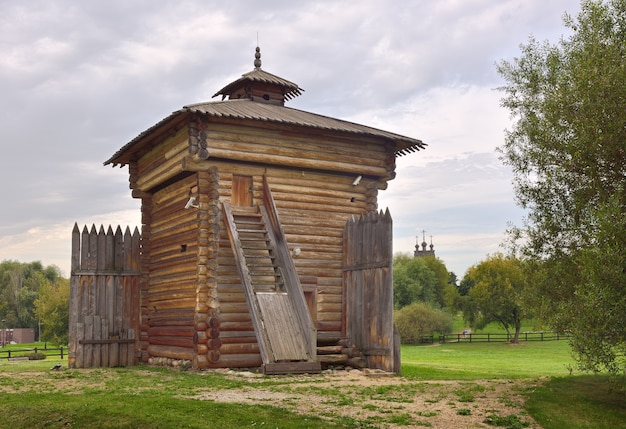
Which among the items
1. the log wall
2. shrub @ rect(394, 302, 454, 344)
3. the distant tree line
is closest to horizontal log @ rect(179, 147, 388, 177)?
the log wall

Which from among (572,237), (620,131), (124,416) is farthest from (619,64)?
(124,416)

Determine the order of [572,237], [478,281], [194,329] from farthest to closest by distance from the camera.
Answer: [478,281], [194,329], [572,237]

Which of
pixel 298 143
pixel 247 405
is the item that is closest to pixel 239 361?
pixel 298 143

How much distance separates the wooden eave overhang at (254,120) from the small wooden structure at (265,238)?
0.07 m

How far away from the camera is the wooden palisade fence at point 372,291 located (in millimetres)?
19875

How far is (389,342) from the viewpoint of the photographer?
1977 cm

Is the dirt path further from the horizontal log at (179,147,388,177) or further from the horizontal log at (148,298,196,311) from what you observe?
the horizontal log at (179,147,388,177)

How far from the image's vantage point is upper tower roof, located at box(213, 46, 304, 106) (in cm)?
2633

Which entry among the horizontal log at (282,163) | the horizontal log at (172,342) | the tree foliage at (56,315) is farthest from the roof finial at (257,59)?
the tree foliage at (56,315)

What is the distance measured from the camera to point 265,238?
69.2 ft

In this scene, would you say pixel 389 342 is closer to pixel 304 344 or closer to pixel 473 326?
pixel 304 344

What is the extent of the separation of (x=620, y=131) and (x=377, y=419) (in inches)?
281

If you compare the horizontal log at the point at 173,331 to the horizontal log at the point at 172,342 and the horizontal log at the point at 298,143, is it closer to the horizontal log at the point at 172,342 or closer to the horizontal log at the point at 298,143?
the horizontal log at the point at 172,342

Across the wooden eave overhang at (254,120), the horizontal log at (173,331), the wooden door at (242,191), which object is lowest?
the horizontal log at (173,331)
